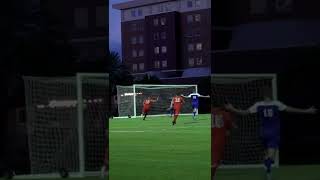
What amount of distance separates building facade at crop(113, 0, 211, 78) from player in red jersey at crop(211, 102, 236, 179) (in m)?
1.41

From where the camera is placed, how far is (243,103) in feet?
12.9

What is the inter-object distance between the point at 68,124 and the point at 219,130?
0.99 meters

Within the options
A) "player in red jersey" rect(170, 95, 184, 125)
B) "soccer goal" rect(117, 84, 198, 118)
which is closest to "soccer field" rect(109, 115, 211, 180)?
"player in red jersey" rect(170, 95, 184, 125)

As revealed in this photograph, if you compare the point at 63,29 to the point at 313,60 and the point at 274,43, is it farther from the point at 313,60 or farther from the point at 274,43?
the point at 313,60

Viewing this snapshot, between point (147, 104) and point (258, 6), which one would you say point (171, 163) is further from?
point (147, 104)

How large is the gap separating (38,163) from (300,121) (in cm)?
172

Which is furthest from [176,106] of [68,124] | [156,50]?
[68,124]

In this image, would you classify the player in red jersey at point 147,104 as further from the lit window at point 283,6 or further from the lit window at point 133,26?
the lit window at point 283,6

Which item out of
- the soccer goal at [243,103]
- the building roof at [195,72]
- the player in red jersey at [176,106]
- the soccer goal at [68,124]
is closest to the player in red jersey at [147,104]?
the player in red jersey at [176,106]

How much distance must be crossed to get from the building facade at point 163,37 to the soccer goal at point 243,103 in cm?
137

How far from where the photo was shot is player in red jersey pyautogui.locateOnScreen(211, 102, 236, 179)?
12.7 ft

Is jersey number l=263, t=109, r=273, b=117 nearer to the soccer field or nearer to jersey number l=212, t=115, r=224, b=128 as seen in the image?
jersey number l=212, t=115, r=224, b=128

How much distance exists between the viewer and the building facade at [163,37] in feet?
18.0

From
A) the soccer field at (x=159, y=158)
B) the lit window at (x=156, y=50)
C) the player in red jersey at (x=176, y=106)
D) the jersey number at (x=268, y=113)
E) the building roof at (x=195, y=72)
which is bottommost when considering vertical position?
the soccer field at (x=159, y=158)
